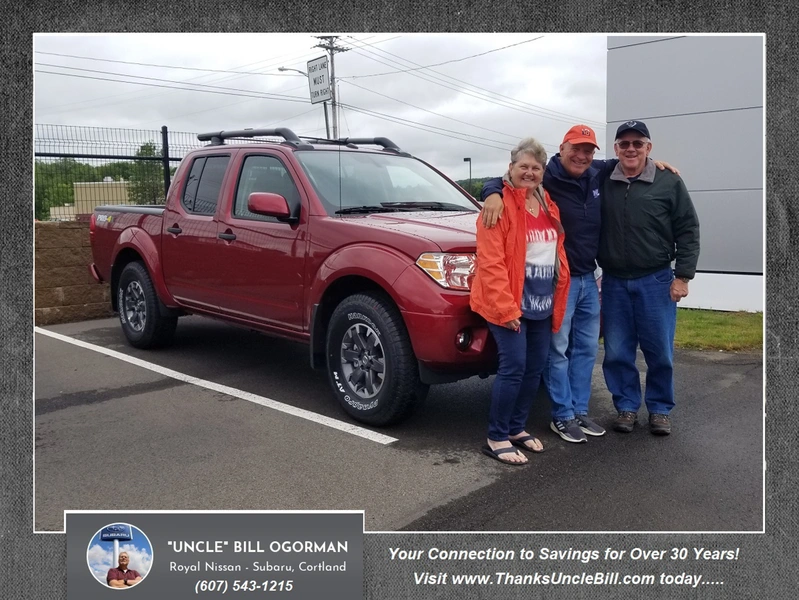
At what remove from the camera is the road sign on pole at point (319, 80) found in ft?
11.5

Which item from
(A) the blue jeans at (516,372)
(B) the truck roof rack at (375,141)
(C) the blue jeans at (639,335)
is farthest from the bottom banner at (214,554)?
(B) the truck roof rack at (375,141)

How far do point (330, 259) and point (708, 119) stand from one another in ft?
9.97

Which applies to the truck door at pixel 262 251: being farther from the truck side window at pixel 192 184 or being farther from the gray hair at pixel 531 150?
the gray hair at pixel 531 150

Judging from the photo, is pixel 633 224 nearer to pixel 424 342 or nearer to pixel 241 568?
pixel 424 342

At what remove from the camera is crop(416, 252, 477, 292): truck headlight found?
12.4 feet

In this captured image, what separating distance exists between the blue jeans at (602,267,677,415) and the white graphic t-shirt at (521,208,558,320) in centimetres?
65

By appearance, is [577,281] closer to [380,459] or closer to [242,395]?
[380,459]

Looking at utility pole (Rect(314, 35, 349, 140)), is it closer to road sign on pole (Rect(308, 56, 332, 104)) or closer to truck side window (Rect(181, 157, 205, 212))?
road sign on pole (Rect(308, 56, 332, 104))

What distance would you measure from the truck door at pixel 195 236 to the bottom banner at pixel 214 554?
7.24 ft

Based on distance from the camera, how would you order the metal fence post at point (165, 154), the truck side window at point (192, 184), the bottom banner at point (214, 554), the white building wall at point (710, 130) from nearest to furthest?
1. the bottom banner at point (214, 554)
2. the white building wall at point (710, 130)
3. the metal fence post at point (165, 154)
4. the truck side window at point (192, 184)

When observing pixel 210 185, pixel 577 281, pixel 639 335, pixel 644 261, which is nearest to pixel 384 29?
pixel 577 281

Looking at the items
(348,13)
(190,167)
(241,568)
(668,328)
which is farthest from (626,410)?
(190,167)

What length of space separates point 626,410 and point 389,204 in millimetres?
1885

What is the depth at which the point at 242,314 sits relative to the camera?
16.3ft
